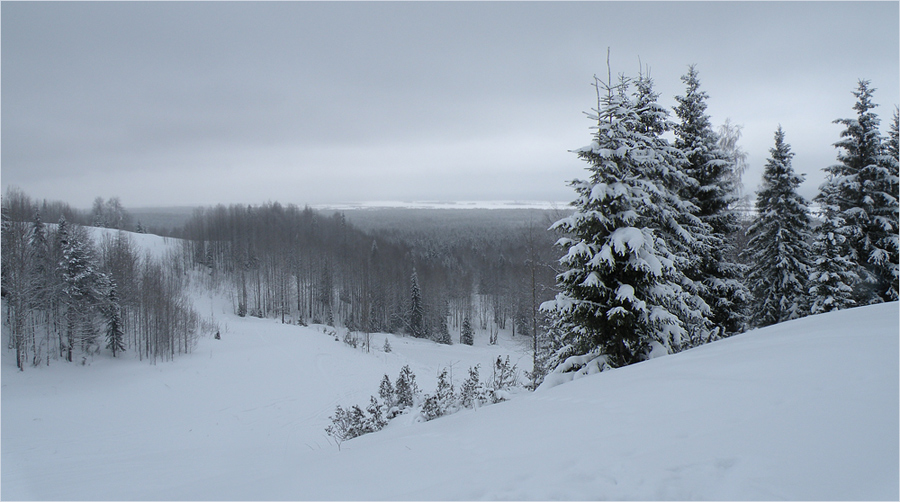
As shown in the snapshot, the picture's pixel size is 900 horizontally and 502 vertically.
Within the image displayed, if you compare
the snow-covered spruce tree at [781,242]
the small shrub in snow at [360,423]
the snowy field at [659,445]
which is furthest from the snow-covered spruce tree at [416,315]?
the small shrub in snow at [360,423]

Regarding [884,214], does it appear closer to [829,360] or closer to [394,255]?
[829,360]

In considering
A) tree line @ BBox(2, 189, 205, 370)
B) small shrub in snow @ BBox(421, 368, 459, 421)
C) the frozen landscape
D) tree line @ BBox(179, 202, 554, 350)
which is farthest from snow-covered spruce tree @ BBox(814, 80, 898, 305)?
tree line @ BBox(2, 189, 205, 370)

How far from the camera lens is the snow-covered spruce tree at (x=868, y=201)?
12.9m

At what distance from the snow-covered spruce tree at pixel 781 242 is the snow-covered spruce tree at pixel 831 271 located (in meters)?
0.38

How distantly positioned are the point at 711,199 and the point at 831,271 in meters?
5.07

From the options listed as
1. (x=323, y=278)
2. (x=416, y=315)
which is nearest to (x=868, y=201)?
(x=416, y=315)

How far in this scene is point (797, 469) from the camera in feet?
8.17

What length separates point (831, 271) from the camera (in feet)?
42.0

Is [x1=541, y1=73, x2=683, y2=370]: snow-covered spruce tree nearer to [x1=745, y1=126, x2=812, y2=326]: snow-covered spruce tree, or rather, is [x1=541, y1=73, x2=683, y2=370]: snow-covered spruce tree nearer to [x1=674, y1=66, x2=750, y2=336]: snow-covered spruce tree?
[x1=674, y1=66, x2=750, y2=336]: snow-covered spruce tree

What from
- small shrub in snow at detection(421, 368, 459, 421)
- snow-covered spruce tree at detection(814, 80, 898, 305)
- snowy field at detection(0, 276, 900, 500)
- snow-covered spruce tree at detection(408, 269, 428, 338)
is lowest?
snow-covered spruce tree at detection(408, 269, 428, 338)

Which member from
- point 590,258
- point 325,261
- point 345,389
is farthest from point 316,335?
point 590,258

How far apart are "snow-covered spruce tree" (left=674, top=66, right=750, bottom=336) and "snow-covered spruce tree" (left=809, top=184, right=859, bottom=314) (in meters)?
2.98

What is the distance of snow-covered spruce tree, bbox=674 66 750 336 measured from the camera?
1146 centimetres

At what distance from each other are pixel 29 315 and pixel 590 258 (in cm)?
2948
